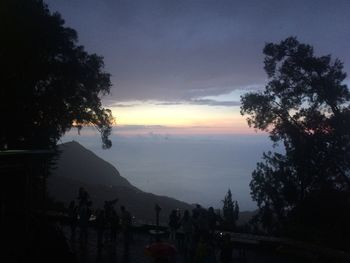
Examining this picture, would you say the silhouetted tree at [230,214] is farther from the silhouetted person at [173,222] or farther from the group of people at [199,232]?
the group of people at [199,232]

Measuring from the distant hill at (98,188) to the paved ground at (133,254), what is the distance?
461 inches

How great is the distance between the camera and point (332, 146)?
2748 cm

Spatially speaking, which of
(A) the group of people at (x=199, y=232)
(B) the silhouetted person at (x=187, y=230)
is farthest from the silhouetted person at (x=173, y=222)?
(B) the silhouetted person at (x=187, y=230)

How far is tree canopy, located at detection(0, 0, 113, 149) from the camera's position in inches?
955

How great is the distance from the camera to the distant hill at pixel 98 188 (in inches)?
2674

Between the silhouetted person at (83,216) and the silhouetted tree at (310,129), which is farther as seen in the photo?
the silhouetted tree at (310,129)

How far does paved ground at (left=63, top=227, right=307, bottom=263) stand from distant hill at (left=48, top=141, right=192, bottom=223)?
11700 millimetres

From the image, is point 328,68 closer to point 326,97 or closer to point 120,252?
point 326,97

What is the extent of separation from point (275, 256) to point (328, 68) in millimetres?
14659

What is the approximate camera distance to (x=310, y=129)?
2761cm

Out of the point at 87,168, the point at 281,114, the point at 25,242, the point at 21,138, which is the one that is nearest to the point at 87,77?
the point at 21,138

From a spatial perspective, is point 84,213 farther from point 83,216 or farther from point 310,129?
point 310,129

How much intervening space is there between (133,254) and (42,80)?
590 inches

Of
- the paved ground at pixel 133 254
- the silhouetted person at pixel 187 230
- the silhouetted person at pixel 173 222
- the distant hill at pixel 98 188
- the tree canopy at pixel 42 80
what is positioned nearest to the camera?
the paved ground at pixel 133 254
